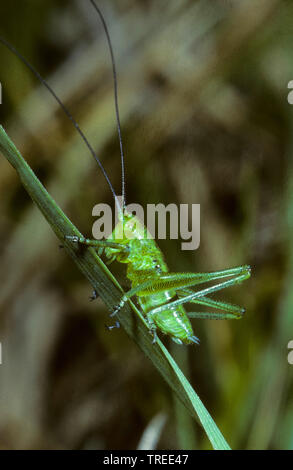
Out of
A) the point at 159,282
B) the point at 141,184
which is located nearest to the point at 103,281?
the point at 159,282

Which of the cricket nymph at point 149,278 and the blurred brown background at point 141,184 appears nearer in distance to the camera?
the cricket nymph at point 149,278

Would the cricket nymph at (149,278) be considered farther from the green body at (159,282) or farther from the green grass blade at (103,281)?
→ the green grass blade at (103,281)

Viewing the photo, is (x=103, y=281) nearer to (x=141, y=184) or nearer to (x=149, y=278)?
(x=149, y=278)

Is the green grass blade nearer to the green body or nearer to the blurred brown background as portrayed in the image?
the green body

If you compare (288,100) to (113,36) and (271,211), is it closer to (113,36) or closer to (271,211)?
(271,211)

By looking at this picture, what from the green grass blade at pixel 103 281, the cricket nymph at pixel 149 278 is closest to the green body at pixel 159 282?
the cricket nymph at pixel 149 278
